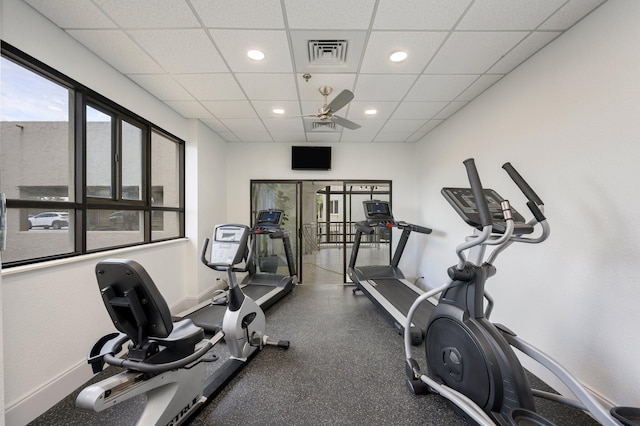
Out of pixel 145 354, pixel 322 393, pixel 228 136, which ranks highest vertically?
pixel 228 136

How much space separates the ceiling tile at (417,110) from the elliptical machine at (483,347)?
6.34 ft

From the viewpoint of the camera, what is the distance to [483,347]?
1387mm

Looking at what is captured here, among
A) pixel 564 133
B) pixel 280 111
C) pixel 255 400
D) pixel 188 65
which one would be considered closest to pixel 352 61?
pixel 280 111

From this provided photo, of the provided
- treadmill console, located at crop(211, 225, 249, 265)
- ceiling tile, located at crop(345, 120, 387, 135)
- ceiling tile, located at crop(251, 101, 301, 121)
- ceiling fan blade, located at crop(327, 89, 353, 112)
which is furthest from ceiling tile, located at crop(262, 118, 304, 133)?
treadmill console, located at crop(211, 225, 249, 265)

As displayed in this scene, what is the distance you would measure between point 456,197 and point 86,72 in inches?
128

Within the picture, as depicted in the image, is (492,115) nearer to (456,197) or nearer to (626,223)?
(626,223)

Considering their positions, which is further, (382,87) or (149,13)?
(382,87)

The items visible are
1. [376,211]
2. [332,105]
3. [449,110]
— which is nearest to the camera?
[332,105]

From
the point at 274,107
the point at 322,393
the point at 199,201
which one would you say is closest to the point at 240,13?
the point at 274,107

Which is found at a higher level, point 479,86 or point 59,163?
point 479,86

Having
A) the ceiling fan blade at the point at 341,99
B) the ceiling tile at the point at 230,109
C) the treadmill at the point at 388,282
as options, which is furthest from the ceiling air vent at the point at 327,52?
the treadmill at the point at 388,282

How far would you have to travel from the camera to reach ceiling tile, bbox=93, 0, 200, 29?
1620 millimetres

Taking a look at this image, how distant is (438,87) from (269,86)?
1.93m

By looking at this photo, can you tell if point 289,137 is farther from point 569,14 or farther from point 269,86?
point 569,14
